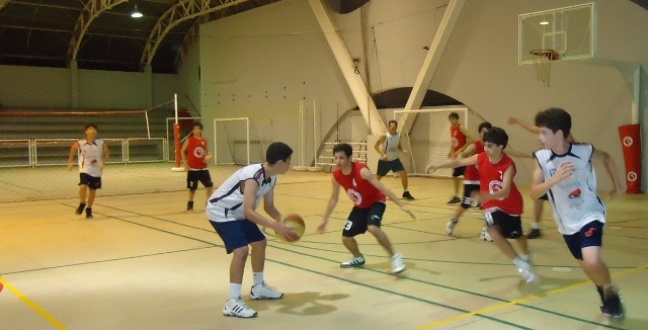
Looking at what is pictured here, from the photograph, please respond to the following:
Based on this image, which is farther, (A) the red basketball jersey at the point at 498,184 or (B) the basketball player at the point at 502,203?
(A) the red basketball jersey at the point at 498,184

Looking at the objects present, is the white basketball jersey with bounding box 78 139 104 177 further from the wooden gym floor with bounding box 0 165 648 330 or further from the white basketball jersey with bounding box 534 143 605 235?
the white basketball jersey with bounding box 534 143 605 235

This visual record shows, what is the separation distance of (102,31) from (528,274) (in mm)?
34868

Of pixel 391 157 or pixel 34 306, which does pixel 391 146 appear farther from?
pixel 34 306

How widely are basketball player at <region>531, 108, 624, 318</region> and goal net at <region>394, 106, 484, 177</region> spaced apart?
50.3 ft

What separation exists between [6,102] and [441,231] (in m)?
32.9

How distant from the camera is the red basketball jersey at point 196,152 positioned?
1294cm

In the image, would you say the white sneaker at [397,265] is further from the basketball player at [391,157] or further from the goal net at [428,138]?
the goal net at [428,138]

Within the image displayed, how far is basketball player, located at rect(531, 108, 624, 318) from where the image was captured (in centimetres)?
502

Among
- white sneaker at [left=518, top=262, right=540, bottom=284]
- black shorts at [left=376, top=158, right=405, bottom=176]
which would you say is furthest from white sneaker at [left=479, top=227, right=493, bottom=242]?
black shorts at [left=376, top=158, right=405, bottom=176]

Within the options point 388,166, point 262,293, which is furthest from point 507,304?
point 388,166

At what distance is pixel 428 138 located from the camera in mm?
22141

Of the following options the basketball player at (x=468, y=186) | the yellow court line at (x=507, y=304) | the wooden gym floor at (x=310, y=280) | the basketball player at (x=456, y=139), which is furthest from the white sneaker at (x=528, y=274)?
the basketball player at (x=456, y=139)

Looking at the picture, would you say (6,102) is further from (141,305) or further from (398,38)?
(141,305)

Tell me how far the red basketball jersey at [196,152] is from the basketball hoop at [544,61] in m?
8.93
